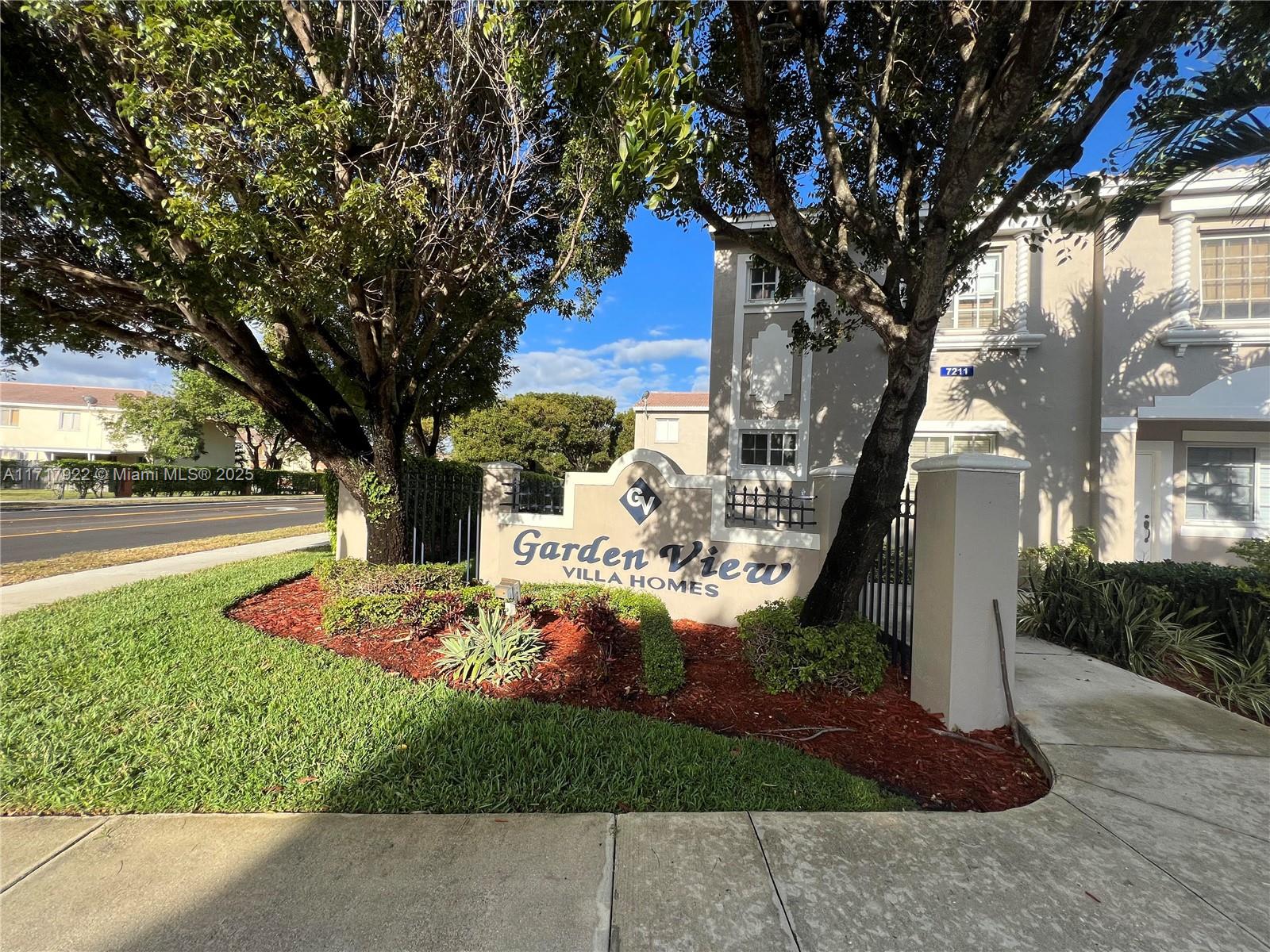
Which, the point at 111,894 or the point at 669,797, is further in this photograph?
the point at 669,797

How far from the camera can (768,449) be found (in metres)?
11.8

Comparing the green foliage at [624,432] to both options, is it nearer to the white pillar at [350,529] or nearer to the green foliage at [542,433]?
the green foliage at [542,433]

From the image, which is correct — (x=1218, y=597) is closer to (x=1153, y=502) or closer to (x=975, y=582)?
(x=975, y=582)

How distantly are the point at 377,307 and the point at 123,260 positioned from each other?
2.45 m

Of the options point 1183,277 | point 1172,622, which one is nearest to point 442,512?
point 1172,622

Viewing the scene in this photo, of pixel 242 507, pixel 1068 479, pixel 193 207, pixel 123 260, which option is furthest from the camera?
pixel 242 507

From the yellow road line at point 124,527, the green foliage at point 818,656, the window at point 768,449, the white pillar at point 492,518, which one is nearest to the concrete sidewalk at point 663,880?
the green foliage at point 818,656

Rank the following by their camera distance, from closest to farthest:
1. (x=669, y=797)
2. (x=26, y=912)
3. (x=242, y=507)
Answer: (x=26, y=912) < (x=669, y=797) < (x=242, y=507)

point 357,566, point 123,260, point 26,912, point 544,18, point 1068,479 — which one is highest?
point 544,18

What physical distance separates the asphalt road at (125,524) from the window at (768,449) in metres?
13.5

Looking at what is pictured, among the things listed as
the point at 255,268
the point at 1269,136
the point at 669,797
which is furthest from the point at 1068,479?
the point at 255,268

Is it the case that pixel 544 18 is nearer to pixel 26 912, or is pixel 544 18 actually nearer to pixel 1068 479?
pixel 26 912

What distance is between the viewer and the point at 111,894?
238 centimetres

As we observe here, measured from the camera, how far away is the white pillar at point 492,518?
7371mm
